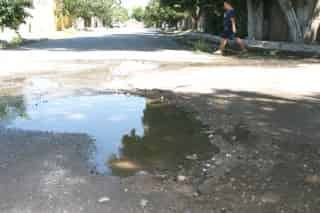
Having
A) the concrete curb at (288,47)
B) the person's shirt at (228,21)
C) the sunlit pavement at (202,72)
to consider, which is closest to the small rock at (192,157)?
the sunlit pavement at (202,72)

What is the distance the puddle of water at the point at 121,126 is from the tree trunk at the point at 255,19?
16.5 meters

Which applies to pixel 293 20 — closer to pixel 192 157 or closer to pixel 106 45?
pixel 106 45

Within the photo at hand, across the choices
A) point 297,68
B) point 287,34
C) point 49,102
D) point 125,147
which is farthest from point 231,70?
point 287,34

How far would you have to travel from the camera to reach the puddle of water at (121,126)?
5190 millimetres

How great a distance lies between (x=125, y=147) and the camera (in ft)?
18.7

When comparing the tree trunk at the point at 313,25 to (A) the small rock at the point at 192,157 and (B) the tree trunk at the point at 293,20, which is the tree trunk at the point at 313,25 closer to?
(B) the tree trunk at the point at 293,20

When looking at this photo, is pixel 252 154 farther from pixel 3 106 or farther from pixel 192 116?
pixel 3 106

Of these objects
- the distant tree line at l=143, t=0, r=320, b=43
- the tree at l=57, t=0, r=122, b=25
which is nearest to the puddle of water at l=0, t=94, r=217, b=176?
the distant tree line at l=143, t=0, r=320, b=43

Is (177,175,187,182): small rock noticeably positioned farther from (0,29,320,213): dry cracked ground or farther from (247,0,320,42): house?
(247,0,320,42): house

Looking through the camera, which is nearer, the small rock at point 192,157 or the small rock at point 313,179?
the small rock at point 313,179

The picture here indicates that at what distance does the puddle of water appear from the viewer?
519 cm

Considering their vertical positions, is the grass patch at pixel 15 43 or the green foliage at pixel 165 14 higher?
the green foliage at pixel 165 14

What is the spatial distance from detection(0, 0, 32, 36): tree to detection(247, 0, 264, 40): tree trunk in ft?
36.3

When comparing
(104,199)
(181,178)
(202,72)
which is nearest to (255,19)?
(202,72)
